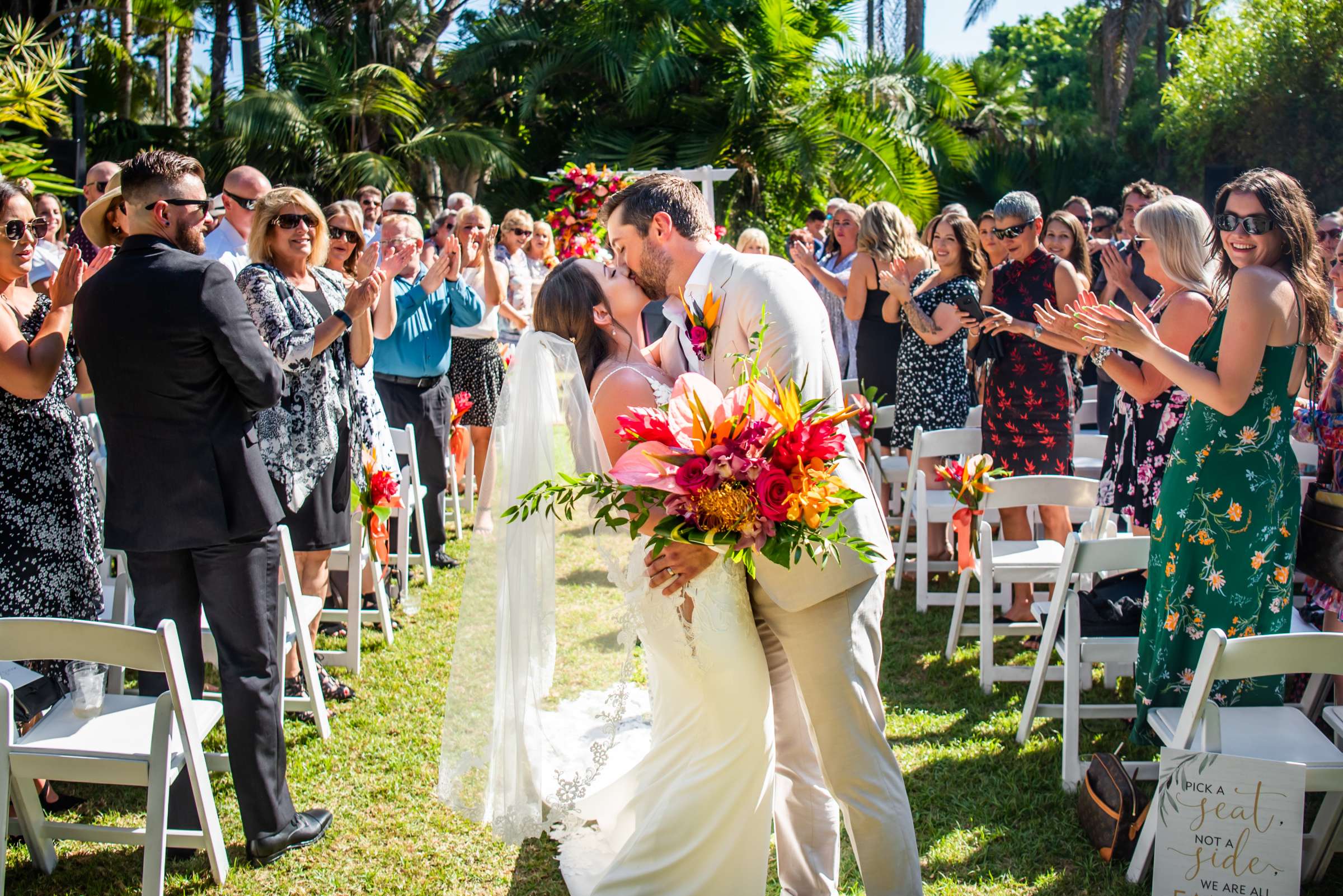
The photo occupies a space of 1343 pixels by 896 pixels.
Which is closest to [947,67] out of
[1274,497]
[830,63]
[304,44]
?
[830,63]

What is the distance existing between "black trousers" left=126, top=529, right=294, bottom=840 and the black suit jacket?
9 centimetres

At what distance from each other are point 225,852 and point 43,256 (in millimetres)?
4748

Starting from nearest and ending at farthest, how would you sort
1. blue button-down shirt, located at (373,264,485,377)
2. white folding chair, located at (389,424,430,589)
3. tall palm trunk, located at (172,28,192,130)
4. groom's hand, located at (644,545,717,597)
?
1. groom's hand, located at (644,545,717,597)
2. white folding chair, located at (389,424,430,589)
3. blue button-down shirt, located at (373,264,485,377)
4. tall palm trunk, located at (172,28,192,130)

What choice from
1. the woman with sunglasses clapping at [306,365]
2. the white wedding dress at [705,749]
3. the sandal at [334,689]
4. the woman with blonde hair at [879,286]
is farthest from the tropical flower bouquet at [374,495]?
the woman with blonde hair at [879,286]

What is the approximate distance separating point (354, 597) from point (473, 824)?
1.57 m

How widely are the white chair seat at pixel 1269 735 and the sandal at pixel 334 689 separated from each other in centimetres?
345

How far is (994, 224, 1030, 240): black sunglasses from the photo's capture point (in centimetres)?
562

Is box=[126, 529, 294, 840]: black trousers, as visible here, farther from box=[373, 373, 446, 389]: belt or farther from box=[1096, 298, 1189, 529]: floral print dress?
box=[1096, 298, 1189, 529]: floral print dress

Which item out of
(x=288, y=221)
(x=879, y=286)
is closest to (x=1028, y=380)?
(x=879, y=286)

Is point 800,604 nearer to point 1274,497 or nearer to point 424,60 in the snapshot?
point 1274,497

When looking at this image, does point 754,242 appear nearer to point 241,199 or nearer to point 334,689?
point 241,199

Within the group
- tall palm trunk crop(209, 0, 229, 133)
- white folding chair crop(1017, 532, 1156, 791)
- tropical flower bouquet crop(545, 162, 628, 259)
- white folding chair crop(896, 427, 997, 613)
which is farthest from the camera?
tall palm trunk crop(209, 0, 229, 133)

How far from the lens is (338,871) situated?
3.50m

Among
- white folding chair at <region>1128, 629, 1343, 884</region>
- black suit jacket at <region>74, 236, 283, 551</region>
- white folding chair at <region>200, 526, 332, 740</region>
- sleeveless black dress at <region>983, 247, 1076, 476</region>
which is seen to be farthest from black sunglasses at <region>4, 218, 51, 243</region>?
sleeveless black dress at <region>983, 247, 1076, 476</region>
